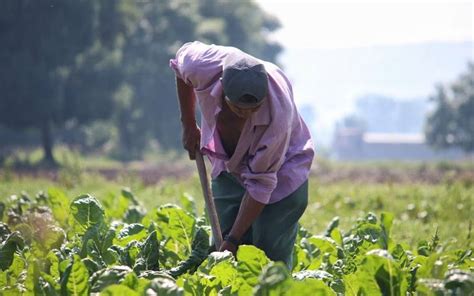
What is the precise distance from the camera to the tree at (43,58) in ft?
86.4

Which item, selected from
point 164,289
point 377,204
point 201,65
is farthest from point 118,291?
point 377,204

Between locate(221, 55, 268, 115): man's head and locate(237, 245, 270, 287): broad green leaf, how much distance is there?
0.59 meters

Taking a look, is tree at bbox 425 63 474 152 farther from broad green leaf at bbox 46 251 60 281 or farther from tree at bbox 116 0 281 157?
broad green leaf at bbox 46 251 60 281

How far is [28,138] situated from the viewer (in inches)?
1620

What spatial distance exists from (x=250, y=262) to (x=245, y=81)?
2.39 ft

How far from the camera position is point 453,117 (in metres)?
48.7

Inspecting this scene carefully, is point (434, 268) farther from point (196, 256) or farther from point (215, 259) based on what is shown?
point (196, 256)

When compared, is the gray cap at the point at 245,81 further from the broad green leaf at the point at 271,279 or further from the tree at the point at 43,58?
the tree at the point at 43,58

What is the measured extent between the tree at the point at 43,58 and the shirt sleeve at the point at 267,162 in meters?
23.4

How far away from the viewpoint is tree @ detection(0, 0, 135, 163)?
26.3 m

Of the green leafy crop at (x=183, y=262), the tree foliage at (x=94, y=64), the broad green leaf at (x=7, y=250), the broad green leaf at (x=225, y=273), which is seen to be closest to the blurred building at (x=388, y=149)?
the tree foliage at (x=94, y=64)

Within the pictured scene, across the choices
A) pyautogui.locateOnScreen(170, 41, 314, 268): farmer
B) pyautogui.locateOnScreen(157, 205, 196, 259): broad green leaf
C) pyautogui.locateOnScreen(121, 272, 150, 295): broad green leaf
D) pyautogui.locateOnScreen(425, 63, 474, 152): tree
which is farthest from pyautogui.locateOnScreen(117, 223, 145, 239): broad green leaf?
pyautogui.locateOnScreen(425, 63, 474, 152): tree

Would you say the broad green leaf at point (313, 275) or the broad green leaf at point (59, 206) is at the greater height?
the broad green leaf at point (313, 275)

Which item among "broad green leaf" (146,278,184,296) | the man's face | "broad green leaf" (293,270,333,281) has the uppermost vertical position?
the man's face
